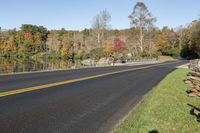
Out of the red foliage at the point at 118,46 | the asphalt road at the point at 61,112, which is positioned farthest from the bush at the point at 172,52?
the asphalt road at the point at 61,112

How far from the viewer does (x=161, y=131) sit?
769 cm

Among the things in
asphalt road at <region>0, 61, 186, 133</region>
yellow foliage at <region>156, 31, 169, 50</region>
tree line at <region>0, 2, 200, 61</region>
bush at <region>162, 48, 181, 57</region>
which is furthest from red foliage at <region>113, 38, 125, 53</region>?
asphalt road at <region>0, 61, 186, 133</region>

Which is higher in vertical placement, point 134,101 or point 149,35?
point 149,35

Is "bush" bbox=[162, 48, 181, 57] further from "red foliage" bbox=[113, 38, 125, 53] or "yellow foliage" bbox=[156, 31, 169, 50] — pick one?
"red foliage" bbox=[113, 38, 125, 53]

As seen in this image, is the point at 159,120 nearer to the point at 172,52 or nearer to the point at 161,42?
the point at 161,42

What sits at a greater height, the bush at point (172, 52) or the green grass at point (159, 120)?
the bush at point (172, 52)

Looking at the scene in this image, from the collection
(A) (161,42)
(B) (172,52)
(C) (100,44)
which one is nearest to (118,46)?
(C) (100,44)

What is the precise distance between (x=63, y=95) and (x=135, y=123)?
468cm

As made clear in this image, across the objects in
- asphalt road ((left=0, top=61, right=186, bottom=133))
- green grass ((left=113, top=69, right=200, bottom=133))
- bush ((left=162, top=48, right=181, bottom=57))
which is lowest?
green grass ((left=113, top=69, right=200, bottom=133))

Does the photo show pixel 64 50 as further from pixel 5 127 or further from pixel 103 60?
pixel 5 127

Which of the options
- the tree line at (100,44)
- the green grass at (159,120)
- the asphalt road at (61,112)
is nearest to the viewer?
the asphalt road at (61,112)

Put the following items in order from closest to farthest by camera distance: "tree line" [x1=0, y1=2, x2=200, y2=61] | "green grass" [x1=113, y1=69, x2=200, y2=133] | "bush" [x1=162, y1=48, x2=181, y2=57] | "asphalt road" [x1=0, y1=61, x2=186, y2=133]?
"asphalt road" [x1=0, y1=61, x2=186, y2=133] < "green grass" [x1=113, y1=69, x2=200, y2=133] < "tree line" [x1=0, y1=2, x2=200, y2=61] < "bush" [x1=162, y1=48, x2=181, y2=57]

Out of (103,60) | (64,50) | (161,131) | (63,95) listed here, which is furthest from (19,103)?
(64,50)

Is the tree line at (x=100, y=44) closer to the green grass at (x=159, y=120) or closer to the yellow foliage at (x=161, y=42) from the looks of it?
the yellow foliage at (x=161, y=42)
